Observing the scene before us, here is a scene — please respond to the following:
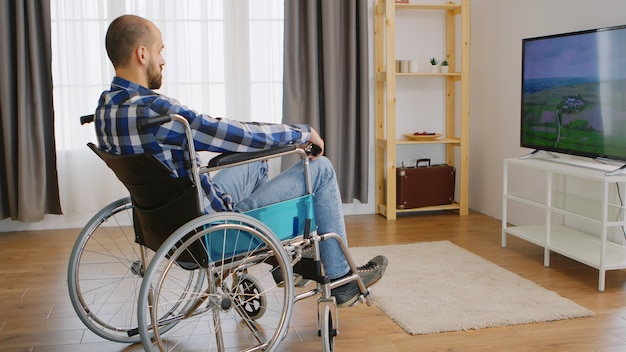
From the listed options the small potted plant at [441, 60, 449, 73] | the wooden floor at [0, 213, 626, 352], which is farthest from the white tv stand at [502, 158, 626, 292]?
the small potted plant at [441, 60, 449, 73]

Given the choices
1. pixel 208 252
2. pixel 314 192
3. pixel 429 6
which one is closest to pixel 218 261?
pixel 208 252

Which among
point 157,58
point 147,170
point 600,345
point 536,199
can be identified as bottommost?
point 600,345

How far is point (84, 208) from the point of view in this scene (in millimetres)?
4355

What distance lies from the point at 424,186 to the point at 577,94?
1503mm

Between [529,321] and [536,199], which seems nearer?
[529,321]

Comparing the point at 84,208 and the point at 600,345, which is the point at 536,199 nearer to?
the point at 600,345

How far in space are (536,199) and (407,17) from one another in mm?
1733

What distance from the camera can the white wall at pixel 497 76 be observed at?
3.82 metres

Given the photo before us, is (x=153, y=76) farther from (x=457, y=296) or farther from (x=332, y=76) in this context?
(x=332, y=76)

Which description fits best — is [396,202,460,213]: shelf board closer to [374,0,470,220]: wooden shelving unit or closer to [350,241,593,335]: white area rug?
[374,0,470,220]: wooden shelving unit

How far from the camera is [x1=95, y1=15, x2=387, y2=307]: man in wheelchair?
1911mm

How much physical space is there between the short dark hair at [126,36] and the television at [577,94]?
1.99 m

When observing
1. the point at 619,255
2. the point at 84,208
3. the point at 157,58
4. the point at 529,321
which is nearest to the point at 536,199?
the point at 619,255

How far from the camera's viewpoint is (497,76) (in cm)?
431
